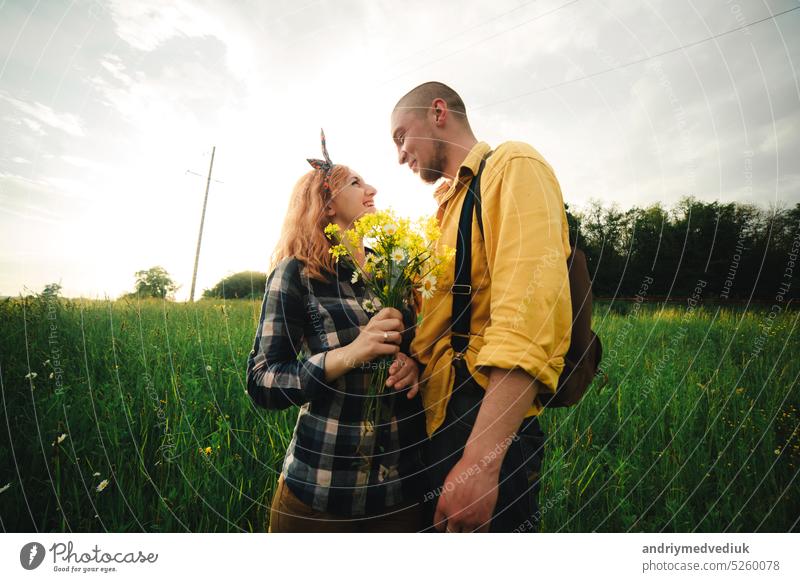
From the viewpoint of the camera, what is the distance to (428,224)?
1.13m

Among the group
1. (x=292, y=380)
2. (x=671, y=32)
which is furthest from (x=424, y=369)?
(x=671, y=32)

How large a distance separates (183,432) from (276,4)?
230cm

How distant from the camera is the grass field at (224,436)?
1.53 meters

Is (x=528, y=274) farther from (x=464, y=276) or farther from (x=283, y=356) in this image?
(x=283, y=356)

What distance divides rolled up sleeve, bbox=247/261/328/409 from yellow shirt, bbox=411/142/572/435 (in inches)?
16.1

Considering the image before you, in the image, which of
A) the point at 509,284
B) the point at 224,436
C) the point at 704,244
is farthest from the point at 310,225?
the point at 704,244

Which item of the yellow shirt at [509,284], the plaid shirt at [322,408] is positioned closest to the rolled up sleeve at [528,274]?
the yellow shirt at [509,284]

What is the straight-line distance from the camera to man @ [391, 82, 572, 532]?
958mm

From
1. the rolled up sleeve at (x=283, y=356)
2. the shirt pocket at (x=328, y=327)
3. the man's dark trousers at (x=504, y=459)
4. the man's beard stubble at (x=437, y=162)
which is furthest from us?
the man's beard stubble at (x=437, y=162)

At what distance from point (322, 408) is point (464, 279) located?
748 millimetres

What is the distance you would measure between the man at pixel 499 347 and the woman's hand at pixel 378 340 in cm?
13

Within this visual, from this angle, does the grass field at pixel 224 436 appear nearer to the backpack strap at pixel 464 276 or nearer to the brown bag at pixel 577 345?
the brown bag at pixel 577 345

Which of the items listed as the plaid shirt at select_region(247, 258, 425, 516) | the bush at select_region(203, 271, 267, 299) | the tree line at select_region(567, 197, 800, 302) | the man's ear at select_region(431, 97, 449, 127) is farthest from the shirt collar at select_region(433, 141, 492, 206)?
the bush at select_region(203, 271, 267, 299)
